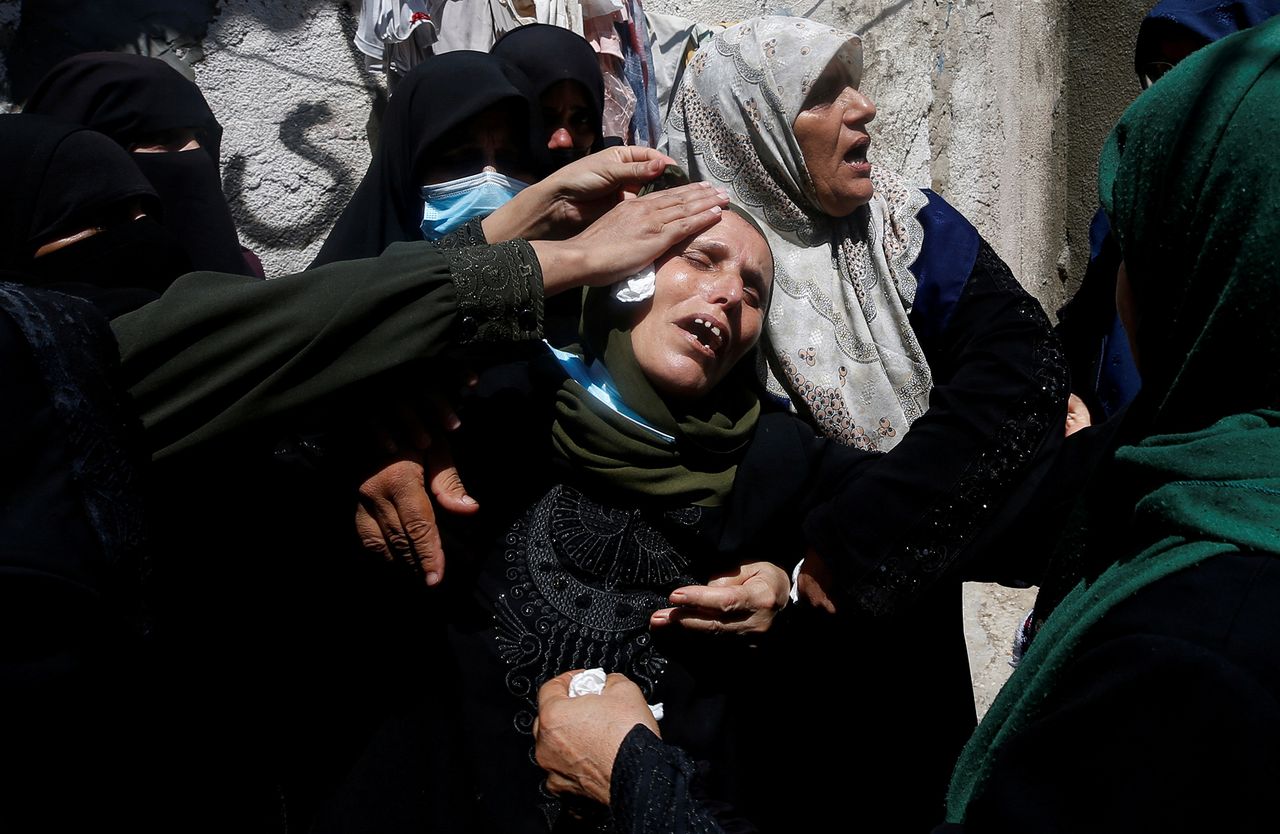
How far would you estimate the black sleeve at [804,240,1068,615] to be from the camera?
6.10 feet

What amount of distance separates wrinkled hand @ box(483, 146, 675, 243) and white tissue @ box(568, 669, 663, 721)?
0.91 metres

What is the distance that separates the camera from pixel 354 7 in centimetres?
312

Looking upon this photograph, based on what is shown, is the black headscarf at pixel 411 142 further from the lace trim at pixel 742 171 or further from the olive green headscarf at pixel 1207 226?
the olive green headscarf at pixel 1207 226

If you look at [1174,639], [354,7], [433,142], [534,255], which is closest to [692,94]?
[433,142]

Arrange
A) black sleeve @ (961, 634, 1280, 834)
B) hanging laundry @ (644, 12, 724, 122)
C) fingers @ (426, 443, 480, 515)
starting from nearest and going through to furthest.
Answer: black sleeve @ (961, 634, 1280, 834) < fingers @ (426, 443, 480, 515) < hanging laundry @ (644, 12, 724, 122)

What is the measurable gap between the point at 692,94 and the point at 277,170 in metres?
1.47

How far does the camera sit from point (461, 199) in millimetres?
2508

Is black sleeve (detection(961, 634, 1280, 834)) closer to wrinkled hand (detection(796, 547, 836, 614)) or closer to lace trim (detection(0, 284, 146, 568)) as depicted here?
wrinkled hand (detection(796, 547, 836, 614))

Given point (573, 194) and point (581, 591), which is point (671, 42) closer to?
point (573, 194)

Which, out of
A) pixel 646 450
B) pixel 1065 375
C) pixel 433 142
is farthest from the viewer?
pixel 433 142

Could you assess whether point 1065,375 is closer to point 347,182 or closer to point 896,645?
point 896,645

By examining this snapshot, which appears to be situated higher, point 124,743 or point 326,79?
point 326,79

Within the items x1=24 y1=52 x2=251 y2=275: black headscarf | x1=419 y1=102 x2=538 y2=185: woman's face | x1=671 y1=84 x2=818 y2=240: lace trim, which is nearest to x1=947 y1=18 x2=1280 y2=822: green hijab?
x1=671 y1=84 x2=818 y2=240: lace trim

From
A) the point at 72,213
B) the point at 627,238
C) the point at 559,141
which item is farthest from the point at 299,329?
the point at 559,141
